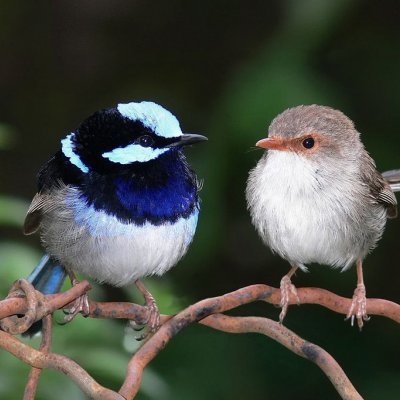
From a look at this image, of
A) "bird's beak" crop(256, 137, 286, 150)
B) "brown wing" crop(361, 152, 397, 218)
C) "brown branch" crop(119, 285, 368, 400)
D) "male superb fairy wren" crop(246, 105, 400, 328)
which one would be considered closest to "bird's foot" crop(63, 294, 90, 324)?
"brown branch" crop(119, 285, 368, 400)

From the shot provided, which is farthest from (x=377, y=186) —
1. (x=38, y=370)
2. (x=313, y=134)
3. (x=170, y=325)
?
(x=38, y=370)

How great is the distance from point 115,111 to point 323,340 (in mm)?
2820

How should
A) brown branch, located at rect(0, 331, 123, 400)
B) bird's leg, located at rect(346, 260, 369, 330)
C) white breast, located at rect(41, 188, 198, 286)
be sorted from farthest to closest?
white breast, located at rect(41, 188, 198, 286) < bird's leg, located at rect(346, 260, 369, 330) < brown branch, located at rect(0, 331, 123, 400)

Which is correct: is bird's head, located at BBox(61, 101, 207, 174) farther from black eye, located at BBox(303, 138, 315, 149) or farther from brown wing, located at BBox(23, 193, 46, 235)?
black eye, located at BBox(303, 138, 315, 149)

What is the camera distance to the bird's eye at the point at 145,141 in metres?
3.26

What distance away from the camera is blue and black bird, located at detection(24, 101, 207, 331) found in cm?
326

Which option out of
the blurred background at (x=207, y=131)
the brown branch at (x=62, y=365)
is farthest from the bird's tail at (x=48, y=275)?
the brown branch at (x=62, y=365)

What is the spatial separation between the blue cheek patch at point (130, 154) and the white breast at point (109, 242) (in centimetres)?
19

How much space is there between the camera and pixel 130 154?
326 cm

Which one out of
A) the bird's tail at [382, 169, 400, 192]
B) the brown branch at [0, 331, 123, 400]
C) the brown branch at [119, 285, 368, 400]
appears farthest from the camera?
the bird's tail at [382, 169, 400, 192]

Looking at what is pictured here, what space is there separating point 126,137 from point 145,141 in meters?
0.07

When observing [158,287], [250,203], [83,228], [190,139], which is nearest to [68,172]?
[83,228]

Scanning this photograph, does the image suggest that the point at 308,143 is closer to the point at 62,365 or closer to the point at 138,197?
the point at 138,197

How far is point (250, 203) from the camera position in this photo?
3.79 metres
